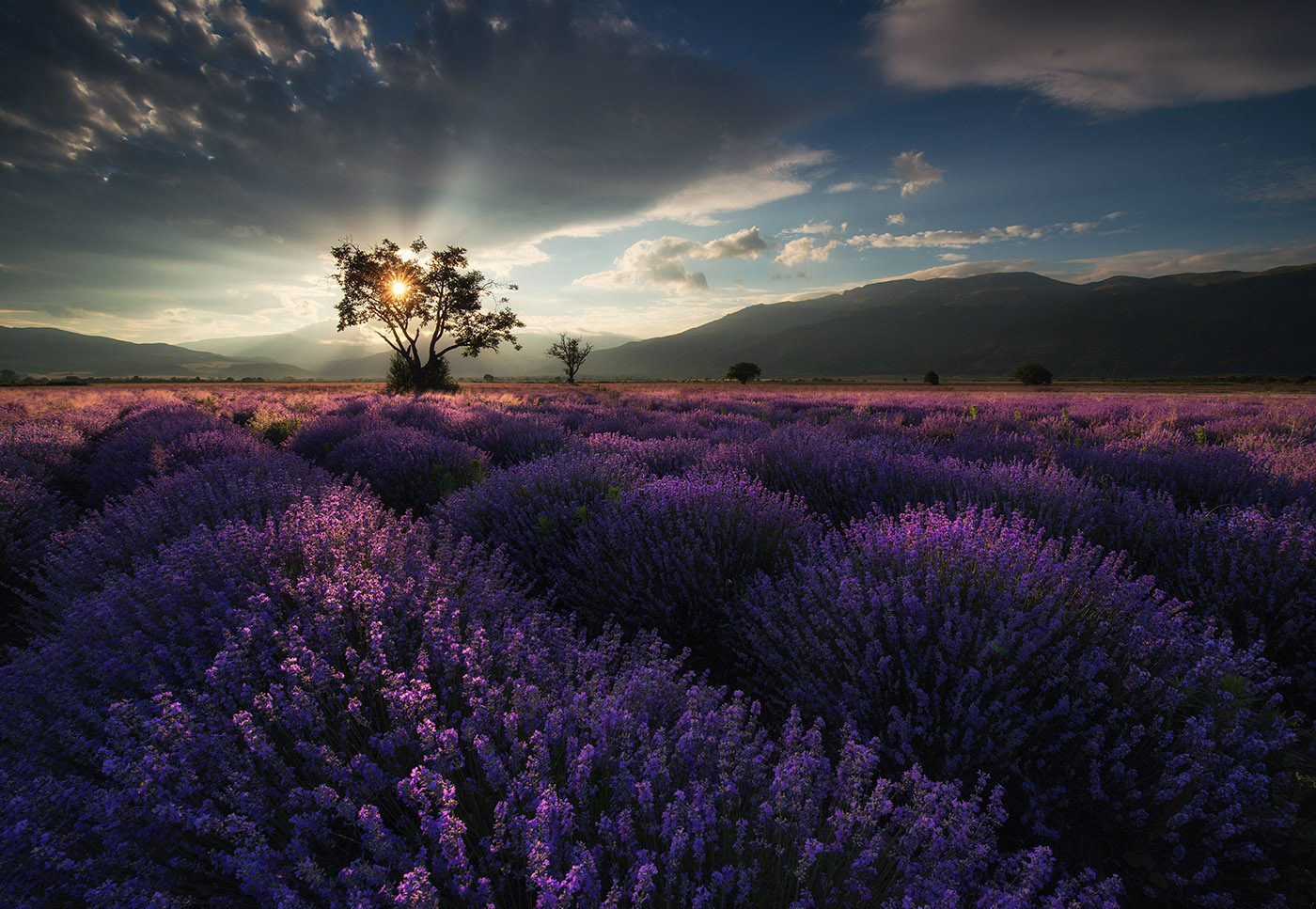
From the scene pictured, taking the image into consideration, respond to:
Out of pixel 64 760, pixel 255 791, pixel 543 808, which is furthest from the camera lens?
pixel 64 760

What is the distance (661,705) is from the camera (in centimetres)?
165

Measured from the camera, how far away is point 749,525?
318 centimetres

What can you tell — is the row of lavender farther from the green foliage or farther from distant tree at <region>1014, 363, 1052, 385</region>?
distant tree at <region>1014, 363, 1052, 385</region>

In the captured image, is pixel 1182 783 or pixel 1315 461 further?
pixel 1315 461

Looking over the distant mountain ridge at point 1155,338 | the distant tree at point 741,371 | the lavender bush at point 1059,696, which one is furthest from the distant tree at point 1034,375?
the distant mountain ridge at point 1155,338

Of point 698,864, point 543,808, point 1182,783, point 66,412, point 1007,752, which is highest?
point 66,412

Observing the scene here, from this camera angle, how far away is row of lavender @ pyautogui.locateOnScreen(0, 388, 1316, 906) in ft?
3.85

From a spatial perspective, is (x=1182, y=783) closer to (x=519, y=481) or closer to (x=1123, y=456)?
(x=519, y=481)

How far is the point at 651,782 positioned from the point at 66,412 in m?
12.3

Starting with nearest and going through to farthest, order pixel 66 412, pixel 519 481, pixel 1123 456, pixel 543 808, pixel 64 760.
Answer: pixel 543 808, pixel 64 760, pixel 519 481, pixel 1123 456, pixel 66 412

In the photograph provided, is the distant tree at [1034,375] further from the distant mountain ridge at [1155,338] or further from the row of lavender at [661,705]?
the distant mountain ridge at [1155,338]

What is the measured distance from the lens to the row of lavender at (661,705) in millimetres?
1175

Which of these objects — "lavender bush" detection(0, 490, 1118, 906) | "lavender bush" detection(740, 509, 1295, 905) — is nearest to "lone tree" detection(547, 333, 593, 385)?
"lavender bush" detection(740, 509, 1295, 905)

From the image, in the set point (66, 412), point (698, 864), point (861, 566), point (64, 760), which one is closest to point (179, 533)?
point (64, 760)
